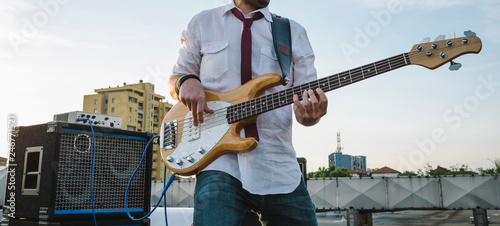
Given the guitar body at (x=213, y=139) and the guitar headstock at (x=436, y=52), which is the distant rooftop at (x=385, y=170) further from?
the guitar body at (x=213, y=139)

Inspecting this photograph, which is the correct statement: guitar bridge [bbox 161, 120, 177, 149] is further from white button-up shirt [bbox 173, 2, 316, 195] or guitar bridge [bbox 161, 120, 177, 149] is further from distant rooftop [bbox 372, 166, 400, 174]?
distant rooftop [bbox 372, 166, 400, 174]

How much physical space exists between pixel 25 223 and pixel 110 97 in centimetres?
6505

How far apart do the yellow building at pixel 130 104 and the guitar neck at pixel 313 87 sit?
61.6m

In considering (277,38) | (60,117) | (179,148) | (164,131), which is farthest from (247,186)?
(60,117)

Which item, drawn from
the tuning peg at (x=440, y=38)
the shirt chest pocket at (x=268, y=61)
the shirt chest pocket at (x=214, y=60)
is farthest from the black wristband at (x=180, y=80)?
the tuning peg at (x=440, y=38)

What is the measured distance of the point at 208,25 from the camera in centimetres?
194

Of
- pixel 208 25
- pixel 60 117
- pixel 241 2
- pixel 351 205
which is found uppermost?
pixel 241 2

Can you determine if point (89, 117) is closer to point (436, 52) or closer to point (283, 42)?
point (283, 42)

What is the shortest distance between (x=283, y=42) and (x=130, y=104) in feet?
212

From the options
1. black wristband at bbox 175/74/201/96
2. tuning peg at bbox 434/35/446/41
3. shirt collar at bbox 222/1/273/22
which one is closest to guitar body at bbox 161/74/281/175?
black wristband at bbox 175/74/201/96

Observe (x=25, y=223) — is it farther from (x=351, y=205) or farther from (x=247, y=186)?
(x=351, y=205)

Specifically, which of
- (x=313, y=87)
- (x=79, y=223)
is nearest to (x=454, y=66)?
(x=313, y=87)

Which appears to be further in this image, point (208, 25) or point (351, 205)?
point (351, 205)

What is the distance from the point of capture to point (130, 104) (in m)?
63.4
